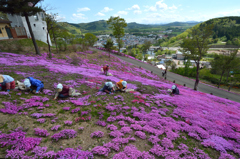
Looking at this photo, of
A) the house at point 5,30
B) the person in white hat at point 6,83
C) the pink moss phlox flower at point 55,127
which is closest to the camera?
A: the pink moss phlox flower at point 55,127

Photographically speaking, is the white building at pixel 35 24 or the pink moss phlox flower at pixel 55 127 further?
the white building at pixel 35 24

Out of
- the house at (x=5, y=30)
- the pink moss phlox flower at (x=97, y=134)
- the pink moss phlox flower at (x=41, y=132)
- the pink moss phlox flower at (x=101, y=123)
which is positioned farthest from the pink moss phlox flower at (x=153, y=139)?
the house at (x=5, y=30)

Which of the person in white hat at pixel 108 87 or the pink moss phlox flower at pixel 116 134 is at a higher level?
the person in white hat at pixel 108 87

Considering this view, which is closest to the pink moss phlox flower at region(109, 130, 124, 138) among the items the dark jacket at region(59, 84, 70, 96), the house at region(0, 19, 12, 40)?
the dark jacket at region(59, 84, 70, 96)

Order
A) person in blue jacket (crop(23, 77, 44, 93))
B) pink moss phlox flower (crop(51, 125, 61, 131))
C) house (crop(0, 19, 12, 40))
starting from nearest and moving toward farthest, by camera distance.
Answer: pink moss phlox flower (crop(51, 125, 61, 131)) → person in blue jacket (crop(23, 77, 44, 93)) → house (crop(0, 19, 12, 40))

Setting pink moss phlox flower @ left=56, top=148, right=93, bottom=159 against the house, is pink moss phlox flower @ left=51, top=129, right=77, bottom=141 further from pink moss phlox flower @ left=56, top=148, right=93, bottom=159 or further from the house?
the house

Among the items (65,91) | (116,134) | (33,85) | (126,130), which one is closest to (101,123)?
(116,134)

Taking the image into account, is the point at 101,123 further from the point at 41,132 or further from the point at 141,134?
the point at 41,132

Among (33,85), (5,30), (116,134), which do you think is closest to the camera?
(116,134)

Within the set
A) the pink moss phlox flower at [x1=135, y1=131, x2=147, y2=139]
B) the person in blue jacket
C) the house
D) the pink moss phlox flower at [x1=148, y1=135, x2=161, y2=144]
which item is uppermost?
the house

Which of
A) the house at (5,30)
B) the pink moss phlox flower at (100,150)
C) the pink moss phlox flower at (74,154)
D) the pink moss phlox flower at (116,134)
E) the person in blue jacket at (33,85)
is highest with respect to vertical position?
the house at (5,30)

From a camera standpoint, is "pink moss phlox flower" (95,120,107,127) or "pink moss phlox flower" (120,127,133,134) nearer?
"pink moss phlox flower" (120,127,133,134)

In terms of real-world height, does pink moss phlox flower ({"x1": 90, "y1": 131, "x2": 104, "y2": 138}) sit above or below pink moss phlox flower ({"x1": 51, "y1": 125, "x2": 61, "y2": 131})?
below

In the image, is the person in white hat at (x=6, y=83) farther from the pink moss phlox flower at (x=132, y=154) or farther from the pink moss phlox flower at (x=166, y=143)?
the pink moss phlox flower at (x=166, y=143)
